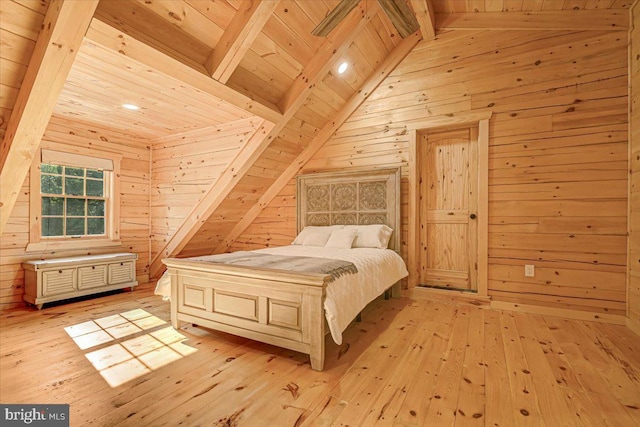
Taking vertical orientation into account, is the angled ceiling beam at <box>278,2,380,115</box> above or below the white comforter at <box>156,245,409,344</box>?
above

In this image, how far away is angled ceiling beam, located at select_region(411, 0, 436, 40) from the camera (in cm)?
303

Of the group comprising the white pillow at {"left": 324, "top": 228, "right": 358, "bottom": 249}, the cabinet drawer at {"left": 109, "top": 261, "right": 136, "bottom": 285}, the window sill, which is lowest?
the cabinet drawer at {"left": 109, "top": 261, "right": 136, "bottom": 285}

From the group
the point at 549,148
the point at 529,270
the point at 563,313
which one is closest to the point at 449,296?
the point at 529,270

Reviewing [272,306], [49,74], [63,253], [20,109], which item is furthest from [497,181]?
[63,253]

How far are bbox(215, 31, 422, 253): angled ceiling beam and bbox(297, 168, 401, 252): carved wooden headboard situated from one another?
0.28 meters

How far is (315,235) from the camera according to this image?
3.71m

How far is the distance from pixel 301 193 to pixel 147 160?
2.59 meters

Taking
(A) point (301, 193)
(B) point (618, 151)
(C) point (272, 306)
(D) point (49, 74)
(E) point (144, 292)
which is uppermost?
(D) point (49, 74)

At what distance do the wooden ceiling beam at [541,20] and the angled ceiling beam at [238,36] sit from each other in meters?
2.32

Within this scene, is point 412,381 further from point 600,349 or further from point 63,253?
point 63,253

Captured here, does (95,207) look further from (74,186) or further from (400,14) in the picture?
(400,14)

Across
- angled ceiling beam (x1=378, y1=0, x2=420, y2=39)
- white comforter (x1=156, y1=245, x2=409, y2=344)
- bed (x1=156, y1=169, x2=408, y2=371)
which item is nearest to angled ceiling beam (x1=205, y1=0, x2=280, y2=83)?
angled ceiling beam (x1=378, y1=0, x2=420, y2=39)

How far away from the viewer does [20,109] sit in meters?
1.92

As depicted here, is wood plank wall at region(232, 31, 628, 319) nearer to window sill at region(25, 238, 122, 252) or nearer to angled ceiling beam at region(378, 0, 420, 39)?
angled ceiling beam at region(378, 0, 420, 39)
